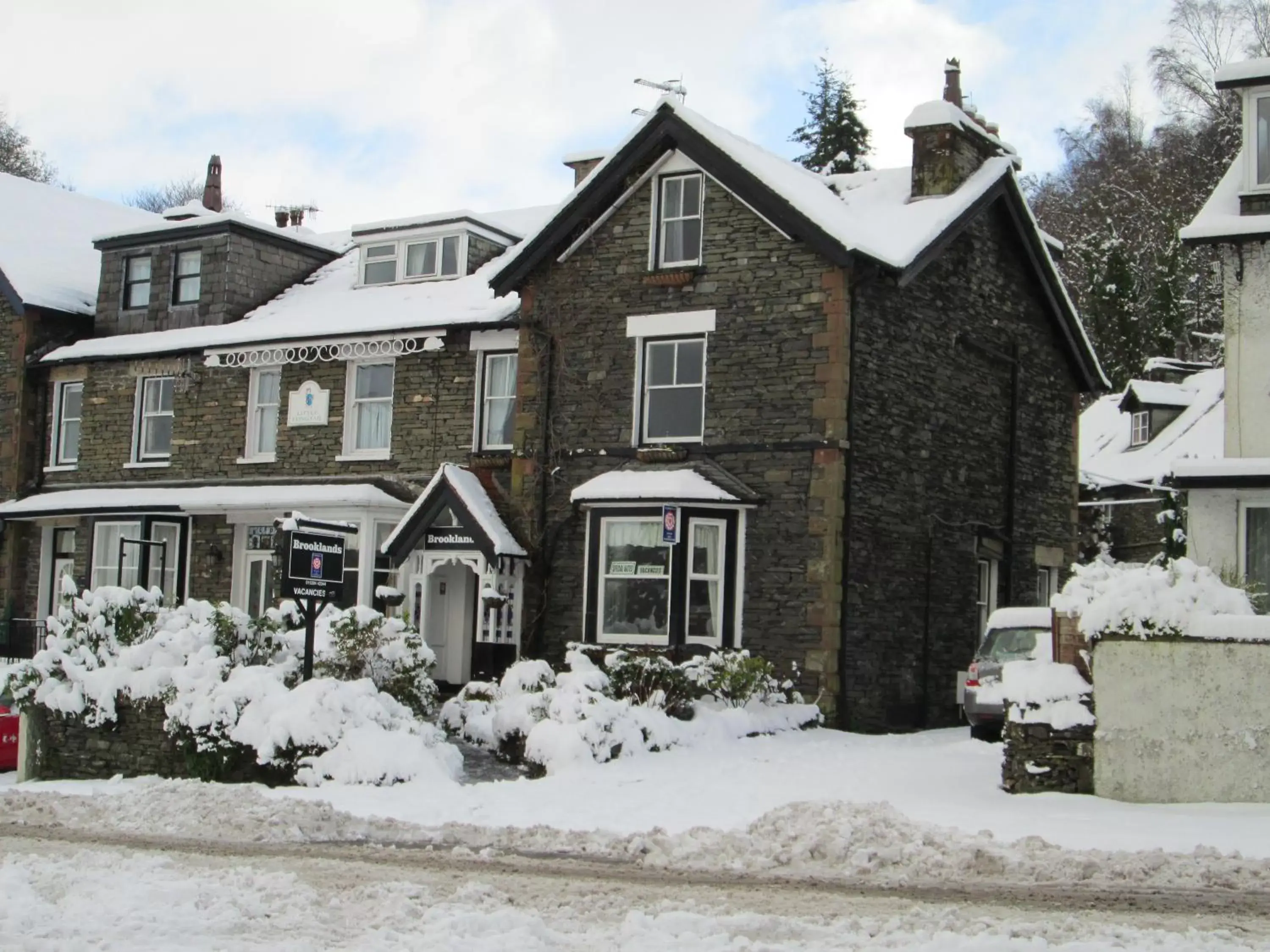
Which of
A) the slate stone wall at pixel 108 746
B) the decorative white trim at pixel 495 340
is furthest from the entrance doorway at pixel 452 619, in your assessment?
the slate stone wall at pixel 108 746

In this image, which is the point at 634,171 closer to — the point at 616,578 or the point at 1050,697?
the point at 616,578

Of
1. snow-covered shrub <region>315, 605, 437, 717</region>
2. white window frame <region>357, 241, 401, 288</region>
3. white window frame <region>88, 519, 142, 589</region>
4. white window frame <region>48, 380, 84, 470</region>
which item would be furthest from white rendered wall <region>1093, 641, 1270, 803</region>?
white window frame <region>48, 380, 84, 470</region>

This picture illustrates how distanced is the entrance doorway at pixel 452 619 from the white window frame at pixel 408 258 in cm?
586

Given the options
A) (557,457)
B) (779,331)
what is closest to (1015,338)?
(779,331)

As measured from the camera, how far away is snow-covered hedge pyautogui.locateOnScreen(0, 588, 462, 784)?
639 inches

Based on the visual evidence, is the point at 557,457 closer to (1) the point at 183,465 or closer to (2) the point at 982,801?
(1) the point at 183,465

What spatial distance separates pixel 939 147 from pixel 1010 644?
8.08 metres

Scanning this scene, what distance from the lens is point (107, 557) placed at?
29.5 m

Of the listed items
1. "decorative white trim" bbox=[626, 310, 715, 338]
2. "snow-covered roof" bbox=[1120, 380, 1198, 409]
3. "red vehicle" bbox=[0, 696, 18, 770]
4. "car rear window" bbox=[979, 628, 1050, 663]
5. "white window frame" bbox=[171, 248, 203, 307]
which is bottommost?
"red vehicle" bbox=[0, 696, 18, 770]

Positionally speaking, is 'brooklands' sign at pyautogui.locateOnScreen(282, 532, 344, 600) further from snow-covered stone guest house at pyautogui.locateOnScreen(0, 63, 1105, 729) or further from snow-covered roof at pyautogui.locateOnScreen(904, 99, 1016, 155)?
snow-covered roof at pyautogui.locateOnScreen(904, 99, 1016, 155)

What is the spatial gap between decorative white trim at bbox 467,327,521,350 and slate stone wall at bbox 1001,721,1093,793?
1247 cm

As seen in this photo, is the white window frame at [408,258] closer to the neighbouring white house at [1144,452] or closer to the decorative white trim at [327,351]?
the decorative white trim at [327,351]

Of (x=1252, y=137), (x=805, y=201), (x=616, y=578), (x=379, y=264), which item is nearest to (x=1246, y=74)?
(x=1252, y=137)

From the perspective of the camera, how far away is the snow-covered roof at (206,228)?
3042cm
